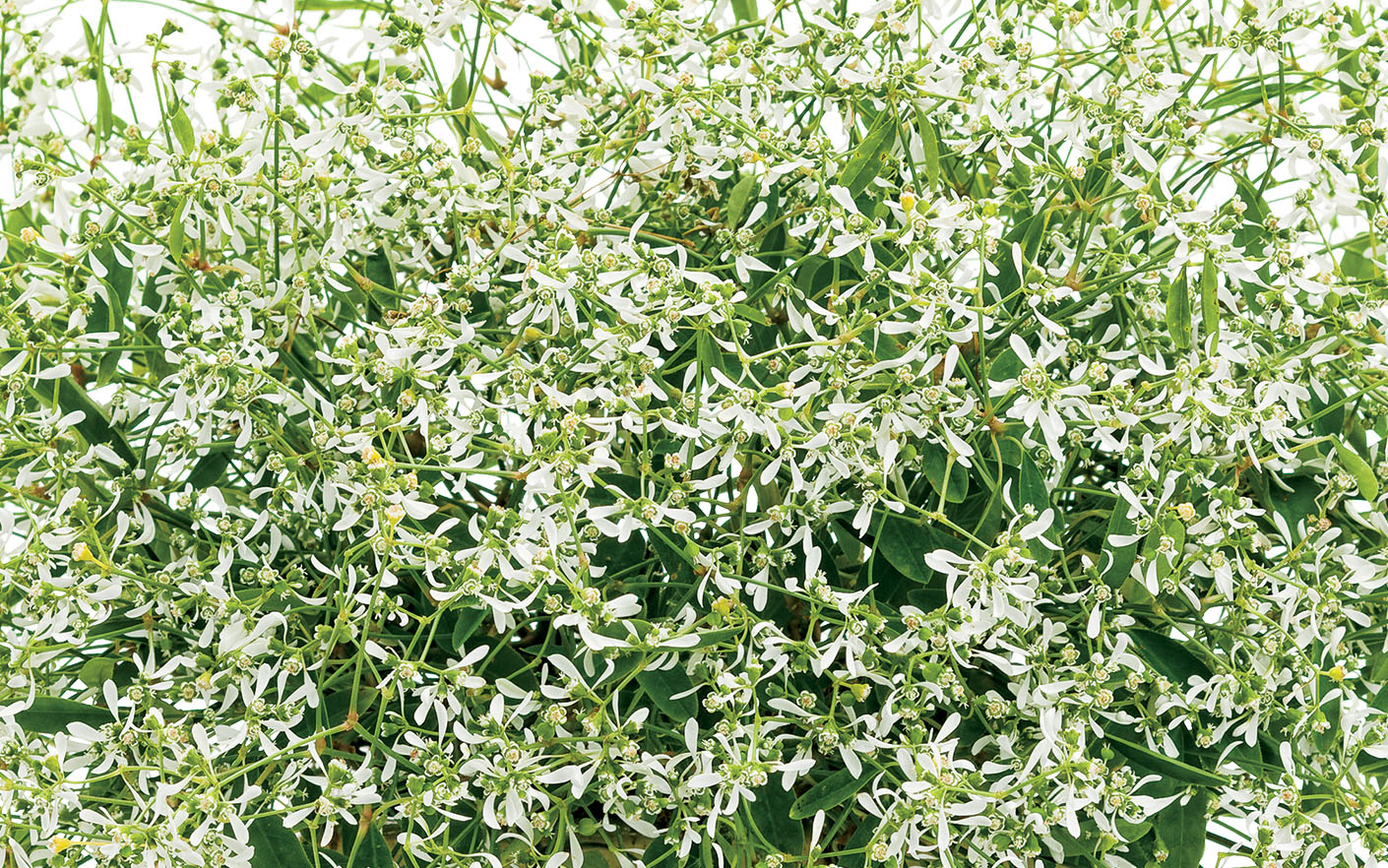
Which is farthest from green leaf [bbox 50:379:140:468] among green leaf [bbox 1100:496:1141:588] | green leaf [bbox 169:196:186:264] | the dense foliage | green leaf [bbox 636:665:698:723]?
green leaf [bbox 1100:496:1141:588]

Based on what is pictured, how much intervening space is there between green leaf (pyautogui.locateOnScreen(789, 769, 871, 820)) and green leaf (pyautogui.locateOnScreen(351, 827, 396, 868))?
0.24 meters

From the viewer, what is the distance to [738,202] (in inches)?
35.9

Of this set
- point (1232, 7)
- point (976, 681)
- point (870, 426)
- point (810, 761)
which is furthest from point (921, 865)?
point (1232, 7)

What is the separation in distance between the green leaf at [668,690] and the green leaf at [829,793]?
0.08 meters

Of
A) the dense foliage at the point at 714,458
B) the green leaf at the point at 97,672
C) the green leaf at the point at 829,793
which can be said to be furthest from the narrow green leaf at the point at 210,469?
the green leaf at the point at 829,793

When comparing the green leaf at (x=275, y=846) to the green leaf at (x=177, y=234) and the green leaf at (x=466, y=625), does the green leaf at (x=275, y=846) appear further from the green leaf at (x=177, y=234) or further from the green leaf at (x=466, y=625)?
the green leaf at (x=177, y=234)

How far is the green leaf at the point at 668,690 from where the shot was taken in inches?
31.4

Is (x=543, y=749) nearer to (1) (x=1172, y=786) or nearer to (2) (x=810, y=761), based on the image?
(2) (x=810, y=761)

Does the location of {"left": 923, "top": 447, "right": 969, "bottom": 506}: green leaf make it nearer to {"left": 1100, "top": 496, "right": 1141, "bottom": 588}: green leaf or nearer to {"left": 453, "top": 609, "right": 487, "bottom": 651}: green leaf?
{"left": 1100, "top": 496, "right": 1141, "bottom": 588}: green leaf

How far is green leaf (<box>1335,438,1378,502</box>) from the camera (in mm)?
853

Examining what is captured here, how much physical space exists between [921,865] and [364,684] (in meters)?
0.40

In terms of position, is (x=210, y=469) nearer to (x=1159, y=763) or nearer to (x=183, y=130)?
(x=183, y=130)

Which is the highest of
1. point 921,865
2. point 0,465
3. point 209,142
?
point 209,142

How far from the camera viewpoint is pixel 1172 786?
886mm
